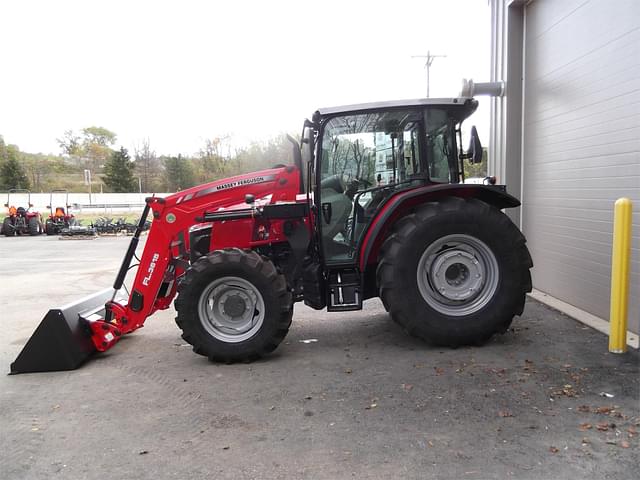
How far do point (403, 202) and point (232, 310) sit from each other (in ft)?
6.51

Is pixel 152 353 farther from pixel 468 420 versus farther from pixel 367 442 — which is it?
pixel 468 420

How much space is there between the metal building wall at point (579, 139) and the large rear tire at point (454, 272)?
4.77 ft

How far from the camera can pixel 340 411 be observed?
146 inches

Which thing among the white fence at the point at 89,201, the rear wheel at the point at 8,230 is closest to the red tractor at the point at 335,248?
the rear wheel at the point at 8,230

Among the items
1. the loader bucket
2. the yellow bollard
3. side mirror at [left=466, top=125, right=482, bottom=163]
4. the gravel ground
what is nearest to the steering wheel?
side mirror at [left=466, top=125, right=482, bottom=163]

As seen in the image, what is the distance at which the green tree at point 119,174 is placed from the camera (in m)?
55.9

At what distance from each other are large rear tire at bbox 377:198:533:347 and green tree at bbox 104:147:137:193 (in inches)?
2212

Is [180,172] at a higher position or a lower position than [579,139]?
higher

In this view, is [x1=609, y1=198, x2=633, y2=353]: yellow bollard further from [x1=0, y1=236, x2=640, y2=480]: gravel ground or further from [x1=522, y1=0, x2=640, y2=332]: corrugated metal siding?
[x1=522, y1=0, x2=640, y2=332]: corrugated metal siding

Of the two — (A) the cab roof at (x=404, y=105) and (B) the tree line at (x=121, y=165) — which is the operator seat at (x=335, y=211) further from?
(B) the tree line at (x=121, y=165)

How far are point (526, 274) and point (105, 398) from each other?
399cm

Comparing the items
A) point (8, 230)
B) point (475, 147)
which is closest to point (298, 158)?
point (475, 147)

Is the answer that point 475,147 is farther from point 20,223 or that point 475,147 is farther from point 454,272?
point 20,223

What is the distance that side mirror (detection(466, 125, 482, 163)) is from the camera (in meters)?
5.12
